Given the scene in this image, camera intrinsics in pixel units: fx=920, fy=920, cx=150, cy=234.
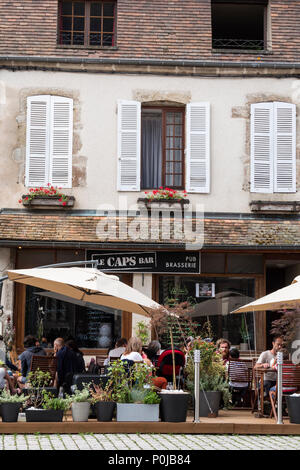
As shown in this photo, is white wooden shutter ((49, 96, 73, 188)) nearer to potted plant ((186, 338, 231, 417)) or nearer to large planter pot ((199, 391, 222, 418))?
potted plant ((186, 338, 231, 417))

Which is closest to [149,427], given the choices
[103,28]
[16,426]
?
[16,426]

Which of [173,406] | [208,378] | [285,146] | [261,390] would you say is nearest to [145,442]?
[173,406]

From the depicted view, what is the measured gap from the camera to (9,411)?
1131 centimetres

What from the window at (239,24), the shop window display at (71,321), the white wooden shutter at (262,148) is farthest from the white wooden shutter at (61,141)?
the white wooden shutter at (262,148)

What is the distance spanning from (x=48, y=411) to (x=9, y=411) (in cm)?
48

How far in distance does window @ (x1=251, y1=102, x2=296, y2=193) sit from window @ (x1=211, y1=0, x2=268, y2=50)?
5.36ft

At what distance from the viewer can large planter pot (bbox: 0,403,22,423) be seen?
1130 cm

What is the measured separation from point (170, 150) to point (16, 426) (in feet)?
30.8

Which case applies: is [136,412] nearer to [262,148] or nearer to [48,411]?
[48,411]

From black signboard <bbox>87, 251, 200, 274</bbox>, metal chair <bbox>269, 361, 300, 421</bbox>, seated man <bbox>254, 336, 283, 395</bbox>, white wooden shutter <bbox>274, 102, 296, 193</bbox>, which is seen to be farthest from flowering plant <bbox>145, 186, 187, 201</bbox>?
metal chair <bbox>269, 361, 300, 421</bbox>

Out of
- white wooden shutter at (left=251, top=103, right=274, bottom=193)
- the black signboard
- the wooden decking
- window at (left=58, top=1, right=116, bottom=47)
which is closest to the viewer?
the wooden decking

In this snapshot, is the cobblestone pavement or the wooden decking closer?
the cobblestone pavement

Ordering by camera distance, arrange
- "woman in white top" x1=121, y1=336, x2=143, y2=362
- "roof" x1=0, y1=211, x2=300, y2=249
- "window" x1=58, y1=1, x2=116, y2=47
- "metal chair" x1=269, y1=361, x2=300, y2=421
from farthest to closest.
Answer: "window" x1=58, y1=1, x2=116, y2=47 < "roof" x1=0, y1=211, x2=300, y2=249 < "woman in white top" x1=121, y1=336, x2=143, y2=362 < "metal chair" x1=269, y1=361, x2=300, y2=421

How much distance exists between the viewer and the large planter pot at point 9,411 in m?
11.3
